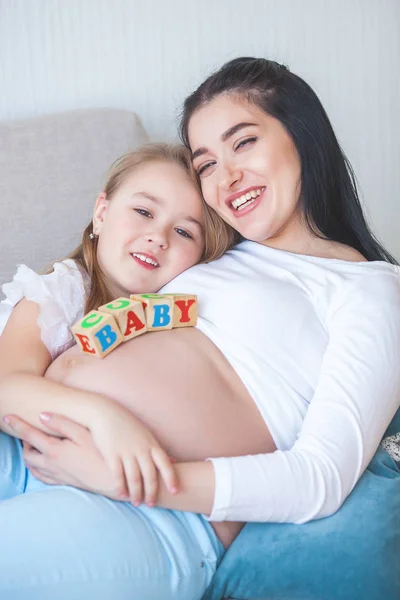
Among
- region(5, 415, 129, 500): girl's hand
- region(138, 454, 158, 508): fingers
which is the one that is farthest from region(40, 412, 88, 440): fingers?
region(138, 454, 158, 508): fingers

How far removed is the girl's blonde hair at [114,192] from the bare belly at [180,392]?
24cm

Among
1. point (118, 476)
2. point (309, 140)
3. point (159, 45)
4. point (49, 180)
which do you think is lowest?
point (118, 476)

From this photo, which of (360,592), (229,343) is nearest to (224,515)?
(360,592)

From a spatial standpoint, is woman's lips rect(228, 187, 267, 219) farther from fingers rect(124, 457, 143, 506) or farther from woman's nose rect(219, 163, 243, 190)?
fingers rect(124, 457, 143, 506)

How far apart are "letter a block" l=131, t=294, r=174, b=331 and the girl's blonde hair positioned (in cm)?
19

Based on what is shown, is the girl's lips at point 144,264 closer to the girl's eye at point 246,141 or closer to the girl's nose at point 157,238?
the girl's nose at point 157,238

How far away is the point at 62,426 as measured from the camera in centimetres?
100

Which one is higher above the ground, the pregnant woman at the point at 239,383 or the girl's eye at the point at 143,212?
the girl's eye at the point at 143,212

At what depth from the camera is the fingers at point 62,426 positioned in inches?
39.0

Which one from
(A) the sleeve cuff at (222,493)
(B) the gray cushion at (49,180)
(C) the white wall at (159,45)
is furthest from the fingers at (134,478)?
(C) the white wall at (159,45)

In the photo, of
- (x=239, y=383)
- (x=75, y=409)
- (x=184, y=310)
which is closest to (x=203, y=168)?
(x=184, y=310)

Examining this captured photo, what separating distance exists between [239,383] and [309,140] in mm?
536

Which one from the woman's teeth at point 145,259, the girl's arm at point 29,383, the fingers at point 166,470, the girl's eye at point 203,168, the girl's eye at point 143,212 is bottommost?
the fingers at point 166,470

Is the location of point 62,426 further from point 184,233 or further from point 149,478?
point 184,233
